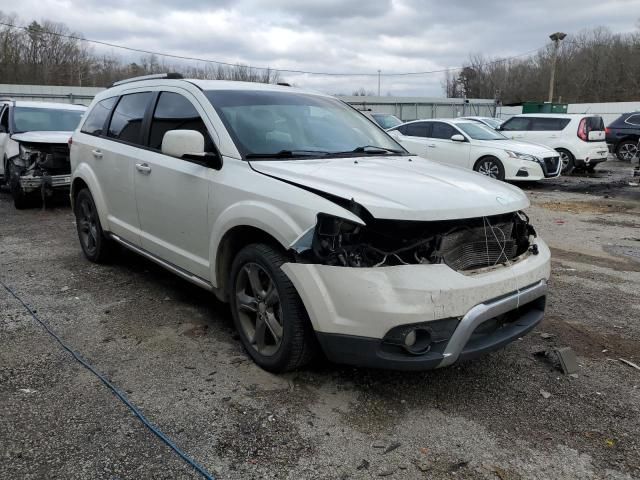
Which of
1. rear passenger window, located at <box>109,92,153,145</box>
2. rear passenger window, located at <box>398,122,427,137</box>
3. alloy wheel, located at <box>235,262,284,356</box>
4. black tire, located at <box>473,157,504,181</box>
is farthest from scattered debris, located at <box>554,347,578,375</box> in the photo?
rear passenger window, located at <box>398,122,427,137</box>

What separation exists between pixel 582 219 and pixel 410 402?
7.30m

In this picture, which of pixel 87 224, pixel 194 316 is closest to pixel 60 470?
pixel 194 316

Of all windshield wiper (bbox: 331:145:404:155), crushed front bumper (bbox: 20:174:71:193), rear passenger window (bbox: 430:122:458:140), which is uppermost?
rear passenger window (bbox: 430:122:458:140)

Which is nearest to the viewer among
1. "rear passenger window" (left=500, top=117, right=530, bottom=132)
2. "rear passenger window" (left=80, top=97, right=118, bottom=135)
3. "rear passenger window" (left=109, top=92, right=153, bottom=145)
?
"rear passenger window" (left=109, top=92, right=153, bottom=145)

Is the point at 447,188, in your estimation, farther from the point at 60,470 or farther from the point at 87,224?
the point at 87,224

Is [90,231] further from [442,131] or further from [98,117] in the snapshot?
[442,131]

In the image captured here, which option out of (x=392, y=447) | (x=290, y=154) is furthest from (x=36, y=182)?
(x=392, y=447)

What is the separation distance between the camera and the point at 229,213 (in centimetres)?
340

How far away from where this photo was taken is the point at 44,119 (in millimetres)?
10203

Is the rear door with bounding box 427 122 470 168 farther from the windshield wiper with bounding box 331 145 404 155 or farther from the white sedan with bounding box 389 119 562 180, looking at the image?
the windshield wiper with bounding box 331 145 404 155

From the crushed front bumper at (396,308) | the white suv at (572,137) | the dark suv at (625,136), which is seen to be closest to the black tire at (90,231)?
the crushed front bumper at (396,308)

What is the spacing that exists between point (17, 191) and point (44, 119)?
74.1 inches

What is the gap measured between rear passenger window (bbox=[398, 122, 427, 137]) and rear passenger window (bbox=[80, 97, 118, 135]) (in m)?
9.60

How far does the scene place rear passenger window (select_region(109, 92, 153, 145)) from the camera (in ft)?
15.3
